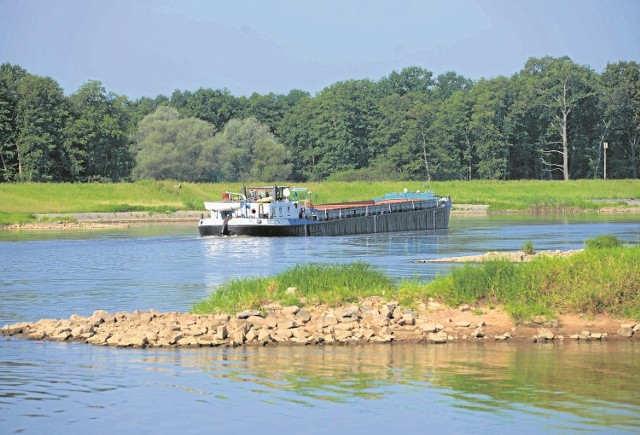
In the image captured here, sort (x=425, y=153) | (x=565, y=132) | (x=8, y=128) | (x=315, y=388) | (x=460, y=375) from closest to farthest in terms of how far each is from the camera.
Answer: (x=315, y=388) → (x=460, y=375) → (x=8, y=128) → (x=425, y=153) → (x=565, y=132)

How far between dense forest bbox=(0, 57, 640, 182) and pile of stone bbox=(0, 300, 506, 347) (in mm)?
90193

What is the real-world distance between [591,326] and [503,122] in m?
119

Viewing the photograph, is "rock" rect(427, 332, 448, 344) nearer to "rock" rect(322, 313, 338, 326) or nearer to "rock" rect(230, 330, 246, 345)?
"rock" rect(322, 313, 338, 326)

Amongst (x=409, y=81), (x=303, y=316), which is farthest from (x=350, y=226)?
(x=409, y=81)

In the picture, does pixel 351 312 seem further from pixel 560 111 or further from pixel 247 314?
pixel 560 111

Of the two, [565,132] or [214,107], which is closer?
[565,132]

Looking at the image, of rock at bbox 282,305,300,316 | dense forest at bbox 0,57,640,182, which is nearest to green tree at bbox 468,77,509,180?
dense forest at bbox 0,57,640,182

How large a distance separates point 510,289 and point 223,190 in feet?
287

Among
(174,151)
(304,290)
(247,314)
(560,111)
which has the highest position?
(560,111)

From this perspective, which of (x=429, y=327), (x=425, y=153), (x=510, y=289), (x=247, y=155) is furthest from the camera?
(x=425, y=153)

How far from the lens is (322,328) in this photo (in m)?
23.5

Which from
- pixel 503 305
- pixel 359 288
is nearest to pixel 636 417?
pixel 503 305

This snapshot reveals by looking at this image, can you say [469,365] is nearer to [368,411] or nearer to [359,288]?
[368,411]

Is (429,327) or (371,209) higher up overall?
(371,209)
